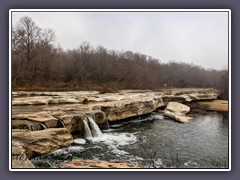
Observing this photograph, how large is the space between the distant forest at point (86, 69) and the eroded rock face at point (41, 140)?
0.97 metres

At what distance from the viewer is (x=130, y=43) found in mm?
5234

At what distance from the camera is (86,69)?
284 inches

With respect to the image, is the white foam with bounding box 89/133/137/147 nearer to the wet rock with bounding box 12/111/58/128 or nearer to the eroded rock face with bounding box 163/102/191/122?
the wet rock with bounding box 12/111/58/128

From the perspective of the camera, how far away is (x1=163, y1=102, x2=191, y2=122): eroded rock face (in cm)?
944

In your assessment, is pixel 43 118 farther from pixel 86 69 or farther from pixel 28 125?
pixel 86 69

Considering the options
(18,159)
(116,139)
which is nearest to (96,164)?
(18,159)

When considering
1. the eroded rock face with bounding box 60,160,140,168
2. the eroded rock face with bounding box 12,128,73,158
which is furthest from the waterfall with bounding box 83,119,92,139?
the eroded rock face with bounding box 60,160,140,168

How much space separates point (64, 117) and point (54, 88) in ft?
3.65

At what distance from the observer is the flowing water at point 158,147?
15.5 ft

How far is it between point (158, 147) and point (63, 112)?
280cm
